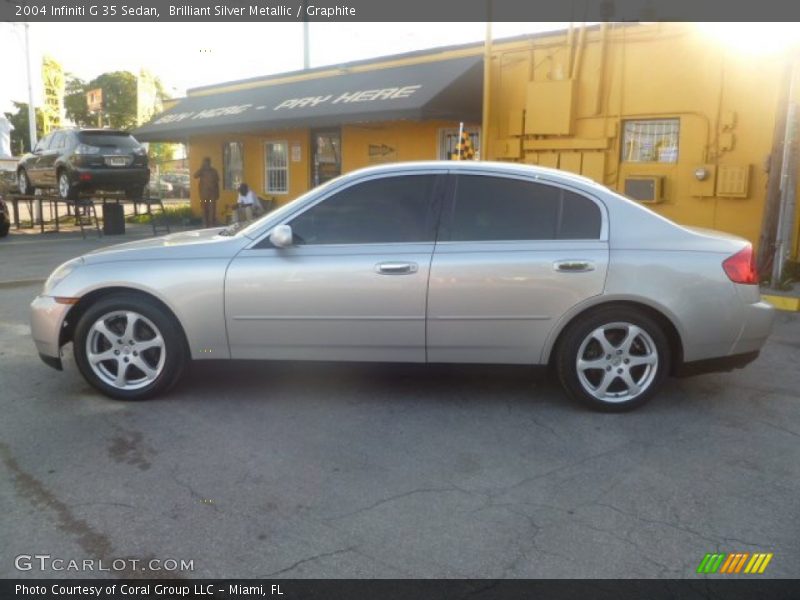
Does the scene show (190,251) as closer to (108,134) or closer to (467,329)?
(467,329)

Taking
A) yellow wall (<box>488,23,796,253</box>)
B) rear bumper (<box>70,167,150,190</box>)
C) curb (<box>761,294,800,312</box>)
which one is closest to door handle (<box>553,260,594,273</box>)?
curb (<box>761,294,800,312</box>)

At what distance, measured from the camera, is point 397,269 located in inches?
177

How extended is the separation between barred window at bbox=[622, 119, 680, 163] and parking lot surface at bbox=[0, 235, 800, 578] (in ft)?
21.4

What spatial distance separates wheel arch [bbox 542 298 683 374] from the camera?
4.48m

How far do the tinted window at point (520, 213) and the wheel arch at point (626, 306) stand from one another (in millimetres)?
445

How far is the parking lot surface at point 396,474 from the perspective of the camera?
2.97 metres

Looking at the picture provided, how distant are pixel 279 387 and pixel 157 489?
1673 millimetres

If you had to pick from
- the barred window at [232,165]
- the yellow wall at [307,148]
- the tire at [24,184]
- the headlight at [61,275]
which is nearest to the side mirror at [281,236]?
the headlight at [61,275]

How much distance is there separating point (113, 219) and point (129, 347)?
1301 centimetres

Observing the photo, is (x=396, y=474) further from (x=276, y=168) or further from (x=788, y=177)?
(x=276, y=168)

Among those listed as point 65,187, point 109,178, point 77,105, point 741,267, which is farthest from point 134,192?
point 77,105

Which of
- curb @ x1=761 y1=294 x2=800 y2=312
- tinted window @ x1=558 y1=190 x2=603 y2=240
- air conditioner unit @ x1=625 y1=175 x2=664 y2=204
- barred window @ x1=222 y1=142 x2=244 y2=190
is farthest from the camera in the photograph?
barred window @ x1=222 y1=142 x2=244 y2=190

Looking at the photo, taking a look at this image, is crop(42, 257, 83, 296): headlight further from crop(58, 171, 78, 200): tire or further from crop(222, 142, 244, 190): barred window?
crop(222, 142, 244, 190): barred window

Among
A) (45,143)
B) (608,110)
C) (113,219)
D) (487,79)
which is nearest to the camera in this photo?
(608,110)
